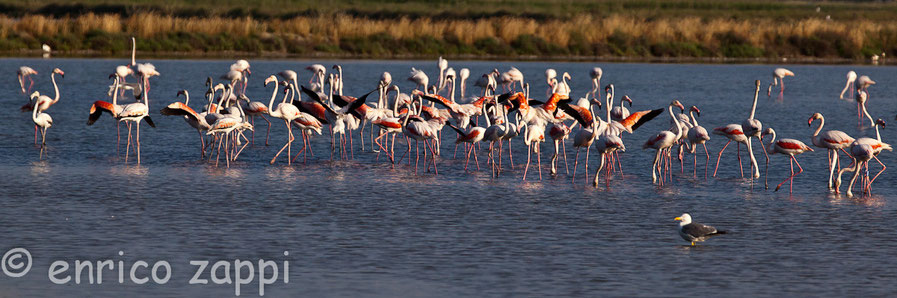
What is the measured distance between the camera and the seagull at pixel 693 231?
32.3ft

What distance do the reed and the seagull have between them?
3182cm

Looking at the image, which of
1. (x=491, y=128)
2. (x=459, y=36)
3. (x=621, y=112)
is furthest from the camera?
(x=459, y=36)

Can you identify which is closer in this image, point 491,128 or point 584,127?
point 491,128

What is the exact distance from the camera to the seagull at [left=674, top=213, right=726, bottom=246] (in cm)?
984

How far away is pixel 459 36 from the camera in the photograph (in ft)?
139

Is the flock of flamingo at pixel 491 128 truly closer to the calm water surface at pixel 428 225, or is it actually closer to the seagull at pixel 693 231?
the calm water surface at pixel 428 225

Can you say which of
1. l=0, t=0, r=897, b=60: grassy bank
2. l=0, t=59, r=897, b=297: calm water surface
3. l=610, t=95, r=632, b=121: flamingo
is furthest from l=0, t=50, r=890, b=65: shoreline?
l=610, t=95, r=632, b=121: flamingo

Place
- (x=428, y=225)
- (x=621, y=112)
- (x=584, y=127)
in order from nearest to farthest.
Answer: (x=428, y=225) < (x=584, y=127) < (x=621, y=112)

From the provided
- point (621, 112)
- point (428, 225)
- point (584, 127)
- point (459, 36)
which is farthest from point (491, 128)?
point (459, 36)

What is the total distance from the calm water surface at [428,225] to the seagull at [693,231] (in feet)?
0.39

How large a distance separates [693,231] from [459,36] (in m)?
33.0

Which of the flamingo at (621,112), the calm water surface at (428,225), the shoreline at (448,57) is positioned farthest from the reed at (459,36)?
the flamingo at (621,112)

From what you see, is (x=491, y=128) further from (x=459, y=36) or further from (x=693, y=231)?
(x=459, y=36)

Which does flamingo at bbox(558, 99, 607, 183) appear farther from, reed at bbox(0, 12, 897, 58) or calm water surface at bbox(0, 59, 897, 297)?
reed at bbox(0, 12, 897, 58)
